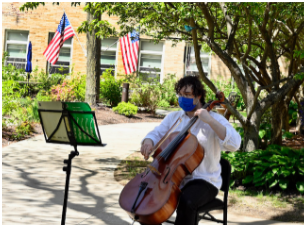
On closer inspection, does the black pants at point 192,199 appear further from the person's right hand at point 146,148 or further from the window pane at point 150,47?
the window pane at point 150,47

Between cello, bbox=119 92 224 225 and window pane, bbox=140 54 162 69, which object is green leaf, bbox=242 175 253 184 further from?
window pane, bbox=140 54 162 69

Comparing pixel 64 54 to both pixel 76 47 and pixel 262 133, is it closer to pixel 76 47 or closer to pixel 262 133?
pixel 76 47

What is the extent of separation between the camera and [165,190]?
2646 mm

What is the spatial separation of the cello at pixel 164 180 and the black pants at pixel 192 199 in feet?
0.42

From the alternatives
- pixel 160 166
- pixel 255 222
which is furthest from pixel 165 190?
pixel 255 222

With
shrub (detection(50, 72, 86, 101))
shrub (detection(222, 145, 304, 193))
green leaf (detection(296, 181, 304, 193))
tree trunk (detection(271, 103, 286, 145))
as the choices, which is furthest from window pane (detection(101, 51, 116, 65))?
green leaf (detection(296, 181, 304, 193))

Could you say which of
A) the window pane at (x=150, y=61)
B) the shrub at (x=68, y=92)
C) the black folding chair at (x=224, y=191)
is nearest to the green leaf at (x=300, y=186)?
the black folding chair at (x=224, y=191)

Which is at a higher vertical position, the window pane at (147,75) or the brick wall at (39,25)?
the brick wall at (39,25)

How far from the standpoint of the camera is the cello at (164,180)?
2.57 metres

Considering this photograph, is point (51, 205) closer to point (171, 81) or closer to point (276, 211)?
point (276, 211)

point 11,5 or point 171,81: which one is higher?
point 11,5

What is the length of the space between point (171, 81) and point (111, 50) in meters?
3.60

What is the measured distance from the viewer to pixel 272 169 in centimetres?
509

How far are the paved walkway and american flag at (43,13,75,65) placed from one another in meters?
6.87
